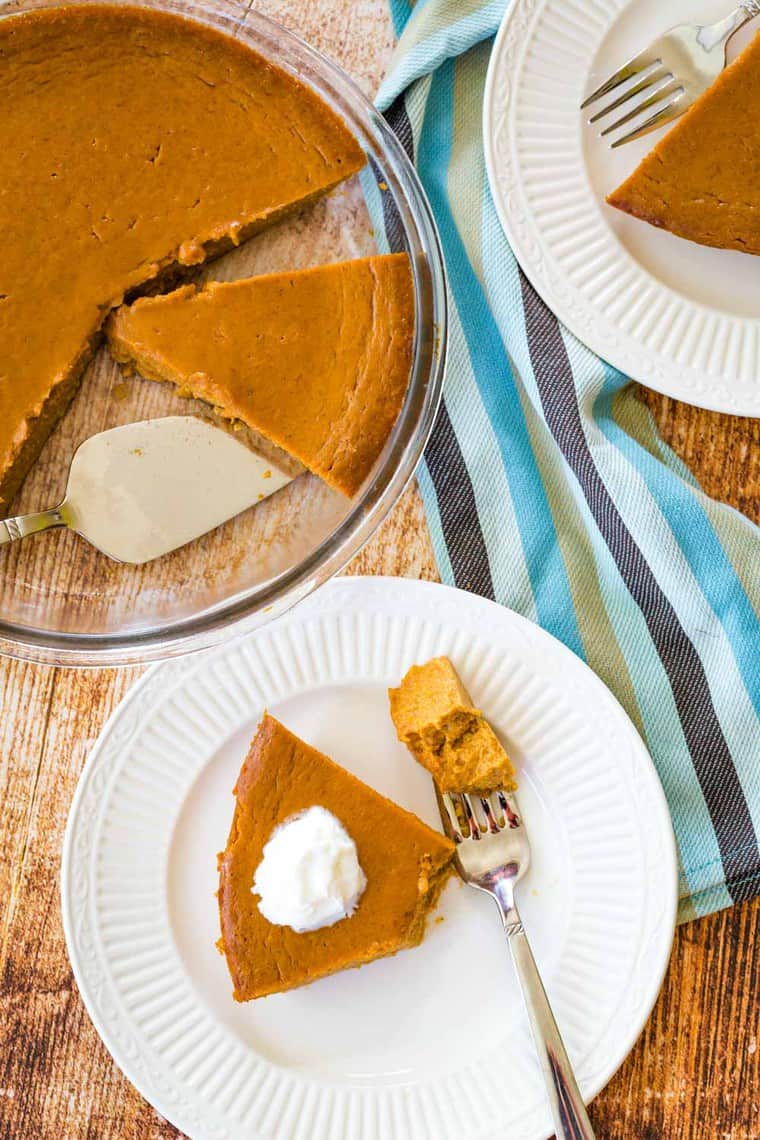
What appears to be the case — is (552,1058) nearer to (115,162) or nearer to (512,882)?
(512,882)

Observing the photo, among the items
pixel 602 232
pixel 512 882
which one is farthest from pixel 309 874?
pixel 602 232

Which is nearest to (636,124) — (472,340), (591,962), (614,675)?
(472,340)

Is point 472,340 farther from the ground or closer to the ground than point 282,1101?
farther from the ground

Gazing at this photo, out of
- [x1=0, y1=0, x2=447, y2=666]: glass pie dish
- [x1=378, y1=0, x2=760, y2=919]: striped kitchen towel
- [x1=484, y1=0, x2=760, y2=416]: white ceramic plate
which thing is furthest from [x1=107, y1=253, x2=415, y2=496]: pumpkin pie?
[x1=484, y1=0, x2=760, y2=416]: white ceramic plate

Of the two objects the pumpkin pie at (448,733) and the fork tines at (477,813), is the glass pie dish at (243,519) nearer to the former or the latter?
the pumpkin pie at (448,733)

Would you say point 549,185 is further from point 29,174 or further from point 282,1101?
point 282,1101
